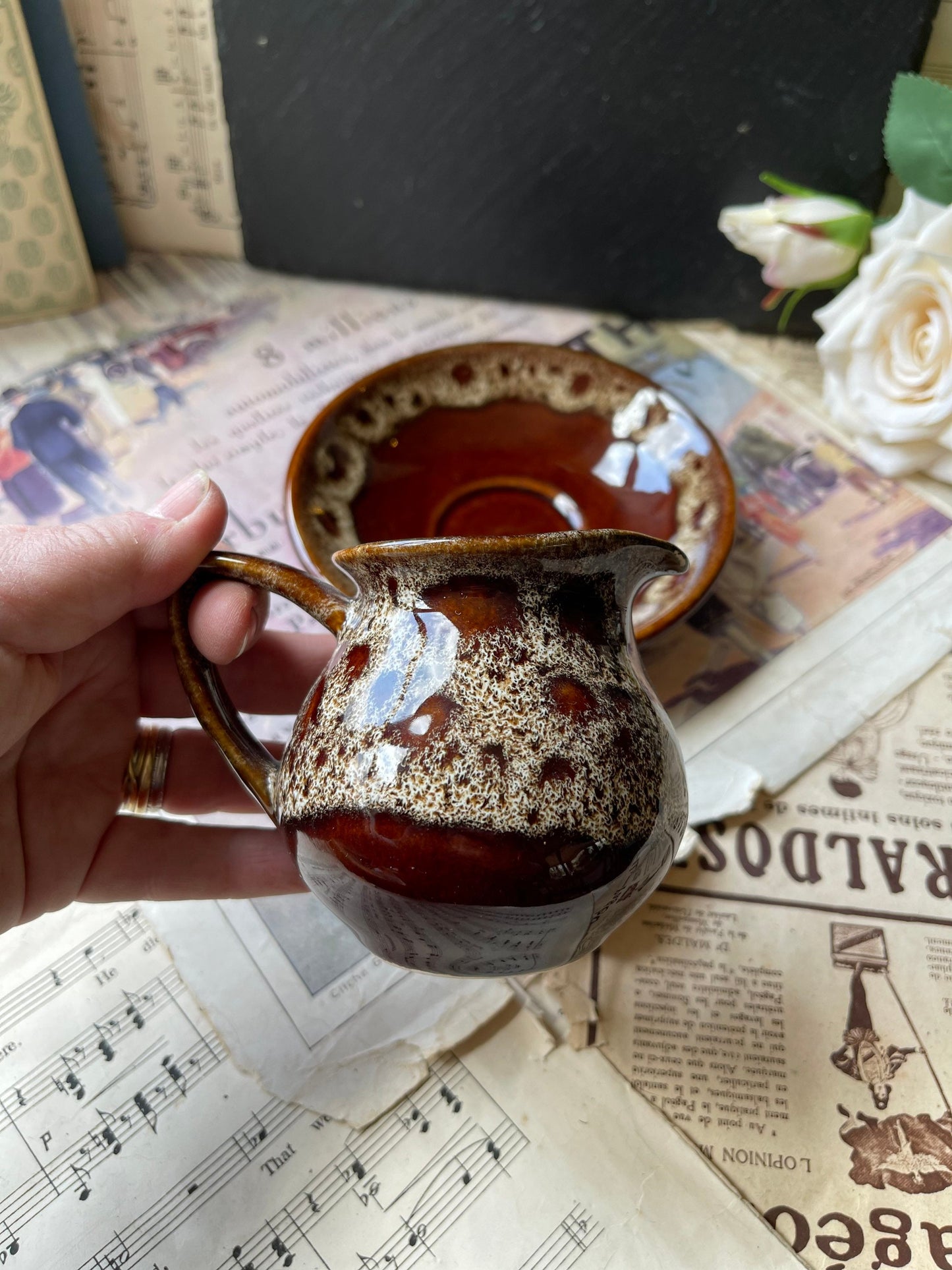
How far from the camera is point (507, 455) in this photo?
31.7 inches

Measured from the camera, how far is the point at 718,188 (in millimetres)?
845

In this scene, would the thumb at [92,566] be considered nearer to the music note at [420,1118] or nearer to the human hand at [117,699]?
the human hand at [117,699]

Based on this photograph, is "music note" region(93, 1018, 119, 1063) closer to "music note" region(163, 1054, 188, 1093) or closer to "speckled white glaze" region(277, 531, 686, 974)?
"music note" region(163, 1054, 188, 1093)

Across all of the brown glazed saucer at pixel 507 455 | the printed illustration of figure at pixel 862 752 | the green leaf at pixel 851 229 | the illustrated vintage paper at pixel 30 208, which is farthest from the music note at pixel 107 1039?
the green leaf at pixel 851 229

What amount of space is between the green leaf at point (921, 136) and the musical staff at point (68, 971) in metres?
0.77

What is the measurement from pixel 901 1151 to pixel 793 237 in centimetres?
66

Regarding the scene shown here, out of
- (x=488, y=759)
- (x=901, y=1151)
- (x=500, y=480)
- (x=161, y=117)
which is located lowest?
(x=901, y=1151)

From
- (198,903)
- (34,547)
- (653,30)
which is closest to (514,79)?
(653,30)

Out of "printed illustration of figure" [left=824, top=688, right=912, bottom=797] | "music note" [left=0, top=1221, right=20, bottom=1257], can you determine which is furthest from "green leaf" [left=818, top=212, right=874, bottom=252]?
"music note" [left=0, top=1221, right=20, bottom=1257]

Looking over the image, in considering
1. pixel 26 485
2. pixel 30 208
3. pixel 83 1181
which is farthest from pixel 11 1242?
pixel 30 208

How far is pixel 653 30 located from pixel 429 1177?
81 centimetres

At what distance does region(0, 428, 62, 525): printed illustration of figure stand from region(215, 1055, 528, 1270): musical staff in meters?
0.52

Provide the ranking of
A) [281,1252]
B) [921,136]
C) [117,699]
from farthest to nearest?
[921,136], [117,699], [281,1252]

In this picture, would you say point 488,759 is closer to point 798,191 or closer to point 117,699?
point 117,699
